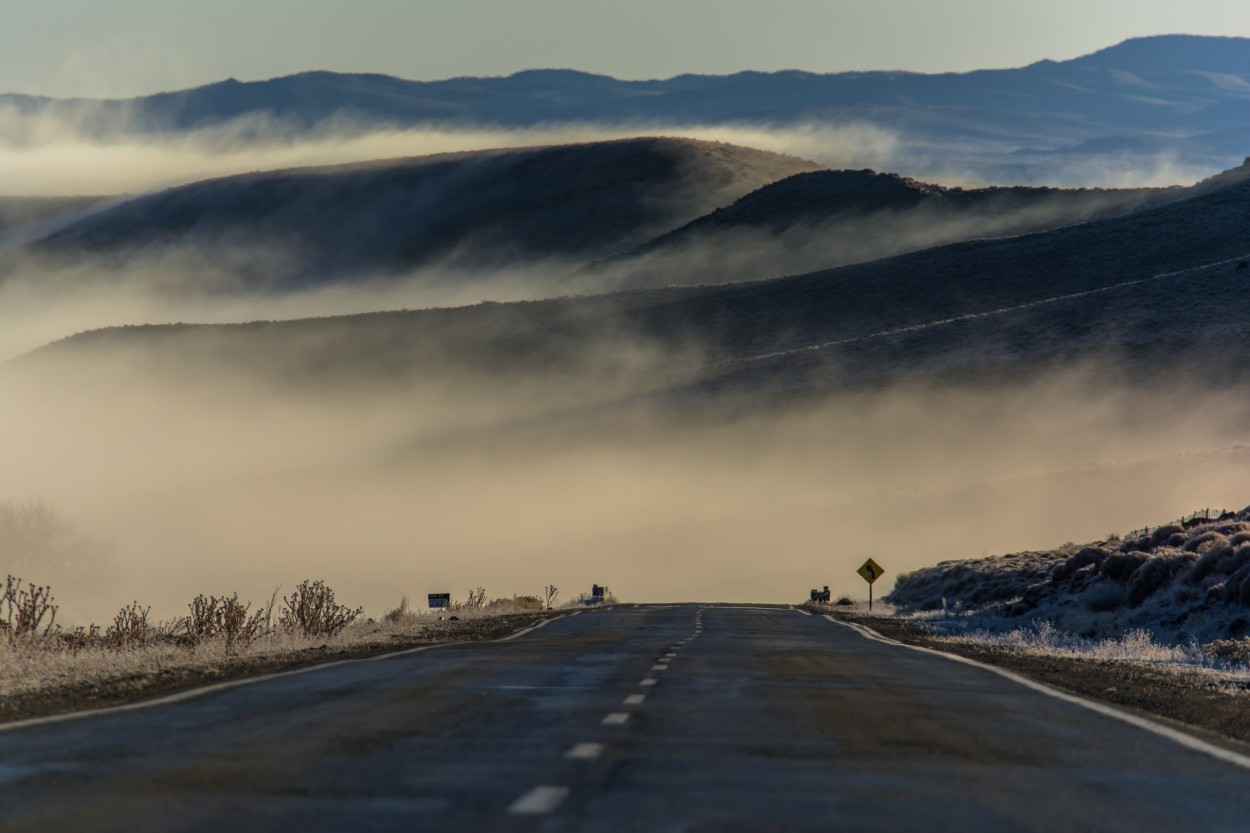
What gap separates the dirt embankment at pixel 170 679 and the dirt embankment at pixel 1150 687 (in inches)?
351

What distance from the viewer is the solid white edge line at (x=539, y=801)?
966 centimetres

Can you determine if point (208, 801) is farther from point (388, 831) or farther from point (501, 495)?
point (501, 495)

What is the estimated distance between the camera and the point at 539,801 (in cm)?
1001

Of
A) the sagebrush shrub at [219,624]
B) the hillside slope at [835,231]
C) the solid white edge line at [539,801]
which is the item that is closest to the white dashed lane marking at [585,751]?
the solid white edge line at [539,801]

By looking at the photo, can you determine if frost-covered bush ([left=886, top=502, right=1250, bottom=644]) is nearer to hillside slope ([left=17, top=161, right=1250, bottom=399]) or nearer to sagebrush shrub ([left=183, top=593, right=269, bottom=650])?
sagebrush shrub ([left=183, top=593, right=269, bottom=650])

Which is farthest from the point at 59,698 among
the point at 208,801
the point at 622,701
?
the point at 208,801

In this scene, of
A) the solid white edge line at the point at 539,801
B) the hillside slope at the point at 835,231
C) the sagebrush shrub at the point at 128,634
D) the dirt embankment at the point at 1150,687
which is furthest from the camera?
the hillside slope at the point at 835,231

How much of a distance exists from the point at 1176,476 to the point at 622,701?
74082 millimetres

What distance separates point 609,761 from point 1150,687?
37.1ft

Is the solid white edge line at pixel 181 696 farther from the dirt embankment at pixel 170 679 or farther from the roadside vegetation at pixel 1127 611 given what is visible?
the roadside vegetation at pixel 1127 611

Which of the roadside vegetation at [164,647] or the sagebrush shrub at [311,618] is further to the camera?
the sagebrush shrub at [311,618]

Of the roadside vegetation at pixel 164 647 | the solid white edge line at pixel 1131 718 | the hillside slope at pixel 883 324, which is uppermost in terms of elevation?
the hillside slope at pixel 883 324

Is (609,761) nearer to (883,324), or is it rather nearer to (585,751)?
(585,751)

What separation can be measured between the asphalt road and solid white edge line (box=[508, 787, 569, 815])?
2 centimetres
